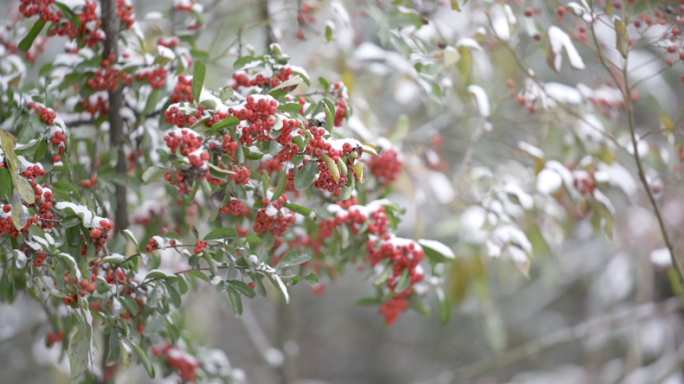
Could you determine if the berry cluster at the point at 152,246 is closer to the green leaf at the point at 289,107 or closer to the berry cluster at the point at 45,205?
the berry cluster at the point at 45,205

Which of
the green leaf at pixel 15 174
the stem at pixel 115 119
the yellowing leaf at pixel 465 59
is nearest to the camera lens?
the green leaf at pixel 15 174

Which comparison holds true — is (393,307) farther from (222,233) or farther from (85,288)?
(85,288)

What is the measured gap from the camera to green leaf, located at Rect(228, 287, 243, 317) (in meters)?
1.18

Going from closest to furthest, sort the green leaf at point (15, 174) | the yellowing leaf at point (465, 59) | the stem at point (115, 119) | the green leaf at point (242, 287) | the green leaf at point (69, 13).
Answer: the green leaf at point (15, 174), the green leaf at point (242, 287), the green leaf at point (69, 13), the stem at point (115, 119), the yellowing leaf at point (465, 59)

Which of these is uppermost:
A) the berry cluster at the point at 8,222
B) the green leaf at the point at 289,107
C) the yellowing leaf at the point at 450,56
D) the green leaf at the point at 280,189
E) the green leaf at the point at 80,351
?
the green leaf at the point at 289,107

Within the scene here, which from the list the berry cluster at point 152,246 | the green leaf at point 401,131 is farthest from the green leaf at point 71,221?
the green leaf at point 401,131

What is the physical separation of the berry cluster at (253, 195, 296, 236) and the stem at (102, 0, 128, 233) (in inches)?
17.4

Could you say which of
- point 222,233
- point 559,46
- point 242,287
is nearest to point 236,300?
point 242,287

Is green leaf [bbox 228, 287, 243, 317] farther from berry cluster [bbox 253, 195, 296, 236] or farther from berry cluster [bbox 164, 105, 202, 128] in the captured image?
berry cluster [bbox 164, 105, 202, 128]

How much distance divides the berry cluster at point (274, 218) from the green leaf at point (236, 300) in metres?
0.14

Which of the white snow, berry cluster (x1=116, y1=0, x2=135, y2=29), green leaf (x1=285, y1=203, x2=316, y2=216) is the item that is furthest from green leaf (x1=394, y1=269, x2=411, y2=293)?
berry cluster (x1=116, y1=0, x2=135, y2=29)

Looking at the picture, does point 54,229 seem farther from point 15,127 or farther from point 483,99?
point 483,99

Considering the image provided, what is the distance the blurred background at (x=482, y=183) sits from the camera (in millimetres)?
1789

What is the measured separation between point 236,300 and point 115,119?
623 millimetres
